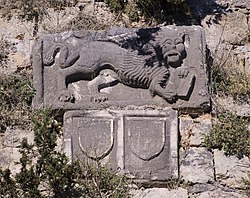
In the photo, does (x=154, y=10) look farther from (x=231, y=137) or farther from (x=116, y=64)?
(x=231, y=137)

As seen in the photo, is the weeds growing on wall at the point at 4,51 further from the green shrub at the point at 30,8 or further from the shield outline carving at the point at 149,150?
the shield outline carving at the point at 149,150

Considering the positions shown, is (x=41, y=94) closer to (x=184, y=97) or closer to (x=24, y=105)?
(x=24, y=105)

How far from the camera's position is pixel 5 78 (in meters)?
6.62

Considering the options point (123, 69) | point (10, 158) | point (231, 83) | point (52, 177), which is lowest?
point (52, 177)

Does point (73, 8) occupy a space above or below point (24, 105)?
above

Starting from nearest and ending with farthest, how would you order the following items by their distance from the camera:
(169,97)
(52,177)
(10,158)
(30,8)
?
(52,177), (10,158), (169,97), (30,8)

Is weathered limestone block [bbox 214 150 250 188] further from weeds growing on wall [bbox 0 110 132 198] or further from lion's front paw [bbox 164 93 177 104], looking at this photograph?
weeds growing on wall [bbox 0 110 132 198]

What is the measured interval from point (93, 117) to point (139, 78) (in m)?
0.57

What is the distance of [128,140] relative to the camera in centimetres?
605

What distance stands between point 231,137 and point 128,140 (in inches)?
36.1

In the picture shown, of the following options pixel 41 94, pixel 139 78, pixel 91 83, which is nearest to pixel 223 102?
pixel 139 78

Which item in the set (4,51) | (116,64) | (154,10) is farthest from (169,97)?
(4,51)

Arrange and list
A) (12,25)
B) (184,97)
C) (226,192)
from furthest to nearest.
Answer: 1. (12,25)
2. (184,97)
3. (226,192)

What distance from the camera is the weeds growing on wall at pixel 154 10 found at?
7148 mm
